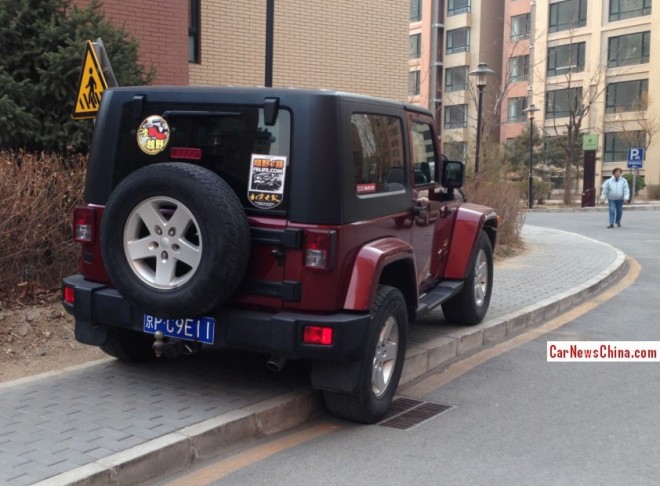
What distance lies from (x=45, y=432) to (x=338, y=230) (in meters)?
2.07

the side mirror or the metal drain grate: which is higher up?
the side mirror

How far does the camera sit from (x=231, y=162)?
15.3ft

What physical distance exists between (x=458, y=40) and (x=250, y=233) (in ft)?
204

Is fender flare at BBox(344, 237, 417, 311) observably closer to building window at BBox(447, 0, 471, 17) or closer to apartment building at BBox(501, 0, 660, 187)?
apartment building at BBox(501, 0, 660, 187)

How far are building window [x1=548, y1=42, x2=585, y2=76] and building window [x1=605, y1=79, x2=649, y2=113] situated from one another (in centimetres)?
306

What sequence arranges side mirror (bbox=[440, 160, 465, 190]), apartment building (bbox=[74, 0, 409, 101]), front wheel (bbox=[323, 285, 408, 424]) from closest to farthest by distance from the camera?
front wheel (bbox=[323, 285, 408, 424]) → side mirror (bbox=[440, 160, 465, 190]) → apartment building (bbox=[74, 0, 409, 101])

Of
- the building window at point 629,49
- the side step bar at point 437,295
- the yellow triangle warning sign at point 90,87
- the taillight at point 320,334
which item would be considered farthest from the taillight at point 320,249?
the building window at point 629,49

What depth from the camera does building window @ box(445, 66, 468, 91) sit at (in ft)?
199

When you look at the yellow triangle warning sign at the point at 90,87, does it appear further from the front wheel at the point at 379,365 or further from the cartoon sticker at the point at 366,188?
the front wheel at the point at 379,365

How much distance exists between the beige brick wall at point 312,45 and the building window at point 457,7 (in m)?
49.1

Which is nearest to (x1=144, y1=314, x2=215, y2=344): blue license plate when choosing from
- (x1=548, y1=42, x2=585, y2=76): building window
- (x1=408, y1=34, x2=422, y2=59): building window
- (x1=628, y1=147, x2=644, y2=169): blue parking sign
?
(x1=628, y1=147, x2=644, y2=169): blue parking sign

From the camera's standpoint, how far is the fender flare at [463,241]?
6.88 meters

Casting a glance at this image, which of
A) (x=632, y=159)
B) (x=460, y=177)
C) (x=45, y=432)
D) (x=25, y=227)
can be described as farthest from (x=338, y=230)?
(x=632, y=159)

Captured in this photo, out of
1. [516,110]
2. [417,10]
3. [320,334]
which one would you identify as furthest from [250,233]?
[417,10]
